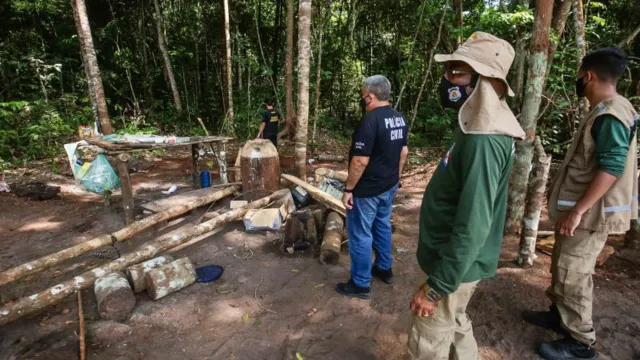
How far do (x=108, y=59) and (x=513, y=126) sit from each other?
16149mm

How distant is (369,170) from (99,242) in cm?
316

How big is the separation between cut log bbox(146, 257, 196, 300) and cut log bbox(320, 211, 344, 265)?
1458 mm

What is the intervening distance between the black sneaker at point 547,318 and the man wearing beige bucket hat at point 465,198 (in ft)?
4.17

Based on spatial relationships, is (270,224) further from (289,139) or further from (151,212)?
(289,139)

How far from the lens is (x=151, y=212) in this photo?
5.75 m

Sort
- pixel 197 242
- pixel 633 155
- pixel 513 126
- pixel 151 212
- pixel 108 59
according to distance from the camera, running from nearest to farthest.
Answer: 1. pixel 513 126
2. pixel 633 155
3. pixel 197 242
4. pixel 151 212
5. pixel 108 59

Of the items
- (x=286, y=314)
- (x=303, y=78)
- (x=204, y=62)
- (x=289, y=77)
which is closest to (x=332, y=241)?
(x=286, y=314)

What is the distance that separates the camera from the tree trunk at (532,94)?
139 inches

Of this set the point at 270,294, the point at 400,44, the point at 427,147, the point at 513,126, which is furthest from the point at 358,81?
the point at 513,126

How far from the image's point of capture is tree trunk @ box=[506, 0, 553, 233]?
3.52 metres

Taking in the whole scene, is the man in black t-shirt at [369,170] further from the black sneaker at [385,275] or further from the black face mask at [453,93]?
the black face mask at [453,93]

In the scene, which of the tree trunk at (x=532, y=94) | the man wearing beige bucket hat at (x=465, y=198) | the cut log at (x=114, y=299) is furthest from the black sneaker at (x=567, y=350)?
the cut log at (x=114, y=299)

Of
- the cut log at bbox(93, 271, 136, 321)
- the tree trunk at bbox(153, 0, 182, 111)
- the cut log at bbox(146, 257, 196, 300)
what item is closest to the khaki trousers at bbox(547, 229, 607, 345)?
the cut log at bbox(146, 257, 196, 300)

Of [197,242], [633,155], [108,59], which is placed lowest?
[197,242]
